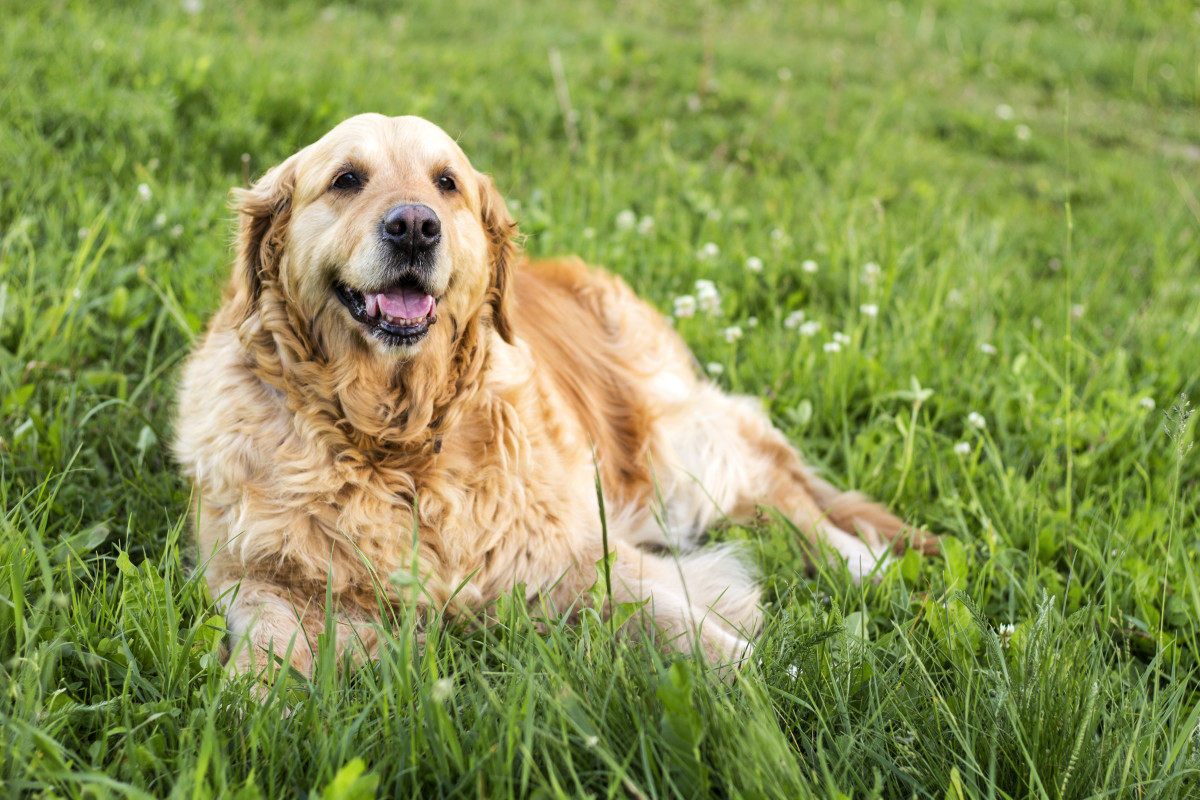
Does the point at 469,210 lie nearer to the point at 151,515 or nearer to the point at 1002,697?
the point at 151,515

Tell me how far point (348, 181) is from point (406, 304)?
14.2 inches

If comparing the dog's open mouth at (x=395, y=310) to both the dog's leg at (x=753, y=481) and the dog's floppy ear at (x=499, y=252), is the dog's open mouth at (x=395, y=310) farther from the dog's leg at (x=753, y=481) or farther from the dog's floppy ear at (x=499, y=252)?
the dog's leg at (x=753, y=481)

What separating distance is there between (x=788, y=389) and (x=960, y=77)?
586 cm

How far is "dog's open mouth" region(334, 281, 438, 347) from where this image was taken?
211 cm

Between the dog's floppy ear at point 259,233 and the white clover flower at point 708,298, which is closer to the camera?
the dog's floppy ear at point 259,233

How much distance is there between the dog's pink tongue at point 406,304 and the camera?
2.12m

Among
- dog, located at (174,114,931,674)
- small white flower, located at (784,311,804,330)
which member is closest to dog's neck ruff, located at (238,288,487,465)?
dog, located at (174,114,931,674)

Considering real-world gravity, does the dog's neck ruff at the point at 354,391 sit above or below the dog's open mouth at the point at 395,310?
below

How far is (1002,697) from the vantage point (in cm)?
160

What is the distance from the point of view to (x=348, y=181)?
7.23ft

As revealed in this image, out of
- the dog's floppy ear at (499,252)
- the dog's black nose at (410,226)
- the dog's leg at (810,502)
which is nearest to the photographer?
the dog's black nose at (410,226)

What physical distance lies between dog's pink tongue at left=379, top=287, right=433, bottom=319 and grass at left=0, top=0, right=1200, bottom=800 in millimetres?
744

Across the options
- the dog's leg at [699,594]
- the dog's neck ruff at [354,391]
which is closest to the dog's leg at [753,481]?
the dog's leg at [699,594]

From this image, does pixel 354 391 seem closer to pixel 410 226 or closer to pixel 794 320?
pixel 410 226
